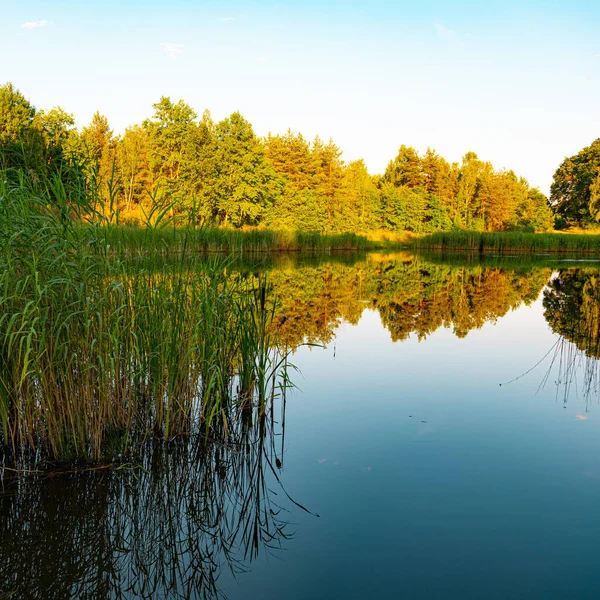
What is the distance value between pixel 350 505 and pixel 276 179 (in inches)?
1455

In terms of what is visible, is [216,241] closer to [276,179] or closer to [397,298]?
[397,298]

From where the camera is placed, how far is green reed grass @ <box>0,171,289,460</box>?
3.17 meters

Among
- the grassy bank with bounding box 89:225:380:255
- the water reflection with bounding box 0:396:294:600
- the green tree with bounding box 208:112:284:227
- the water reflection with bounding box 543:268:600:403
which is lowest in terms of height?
the water reflection with bounding box 0:396:294:600

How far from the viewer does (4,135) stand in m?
35.3

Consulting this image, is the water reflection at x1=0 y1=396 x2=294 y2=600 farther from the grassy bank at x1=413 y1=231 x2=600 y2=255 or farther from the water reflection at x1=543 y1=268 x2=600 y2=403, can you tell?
the grassy bank at x1=413 y1=231 x2=600 y2=255

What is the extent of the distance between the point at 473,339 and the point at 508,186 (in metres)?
53.4

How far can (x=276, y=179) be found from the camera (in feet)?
126

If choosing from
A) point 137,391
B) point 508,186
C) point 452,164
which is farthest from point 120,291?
point 508,186

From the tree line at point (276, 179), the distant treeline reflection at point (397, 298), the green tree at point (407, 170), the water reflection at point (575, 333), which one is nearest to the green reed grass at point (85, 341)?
the distant treeline reflection at point (397, 298)

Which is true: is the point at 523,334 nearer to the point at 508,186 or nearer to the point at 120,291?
the point at 120,291

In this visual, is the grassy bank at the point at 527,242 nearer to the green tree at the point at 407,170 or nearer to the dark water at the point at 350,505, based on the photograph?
the green tree at the point at 407,170

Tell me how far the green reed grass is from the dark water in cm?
28

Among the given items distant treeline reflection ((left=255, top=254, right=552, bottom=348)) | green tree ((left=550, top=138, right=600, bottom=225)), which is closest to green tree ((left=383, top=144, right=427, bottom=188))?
green tree ((left=550, top=138, right=600, bottom=225))

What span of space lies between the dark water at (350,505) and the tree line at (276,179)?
24276mm
